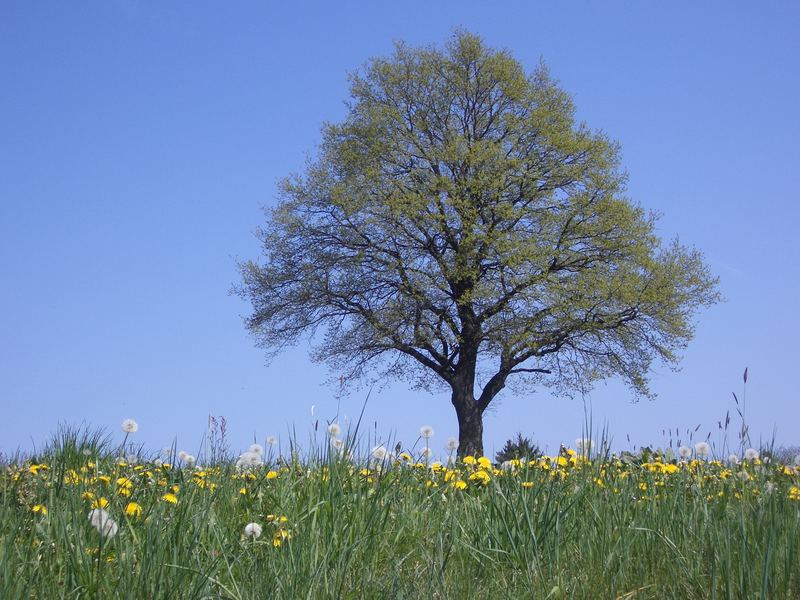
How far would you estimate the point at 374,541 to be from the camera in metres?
3.96

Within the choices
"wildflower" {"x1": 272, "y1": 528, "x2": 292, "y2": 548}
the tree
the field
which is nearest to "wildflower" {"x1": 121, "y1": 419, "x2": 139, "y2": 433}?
the field

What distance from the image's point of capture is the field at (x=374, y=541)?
321 cm

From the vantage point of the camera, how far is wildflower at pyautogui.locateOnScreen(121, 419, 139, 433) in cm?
523

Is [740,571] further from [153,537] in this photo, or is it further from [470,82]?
[470,82]

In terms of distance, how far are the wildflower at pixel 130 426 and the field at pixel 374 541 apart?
15.2 inches

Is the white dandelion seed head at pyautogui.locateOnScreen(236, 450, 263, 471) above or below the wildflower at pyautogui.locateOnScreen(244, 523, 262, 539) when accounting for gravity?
above

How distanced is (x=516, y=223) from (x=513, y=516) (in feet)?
64.6

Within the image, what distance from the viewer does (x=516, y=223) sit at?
23.3 metres

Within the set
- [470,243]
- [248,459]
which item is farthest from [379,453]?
[470,243]

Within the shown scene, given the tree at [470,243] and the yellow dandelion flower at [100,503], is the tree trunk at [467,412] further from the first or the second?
the yellow dandelion flower at [100,503]

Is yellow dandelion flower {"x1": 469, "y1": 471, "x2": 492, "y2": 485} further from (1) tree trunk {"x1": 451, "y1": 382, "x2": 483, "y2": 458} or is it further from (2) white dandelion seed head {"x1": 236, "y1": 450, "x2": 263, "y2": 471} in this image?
(1) tree trunk {"x1": 451, "y1": 382, "x2": 483, "y2": 458}

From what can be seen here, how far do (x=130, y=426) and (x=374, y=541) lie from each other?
82.1 inches

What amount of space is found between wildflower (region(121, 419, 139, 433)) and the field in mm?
386

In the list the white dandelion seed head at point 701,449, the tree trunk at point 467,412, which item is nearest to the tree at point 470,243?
the tree trunk at point 467,412
